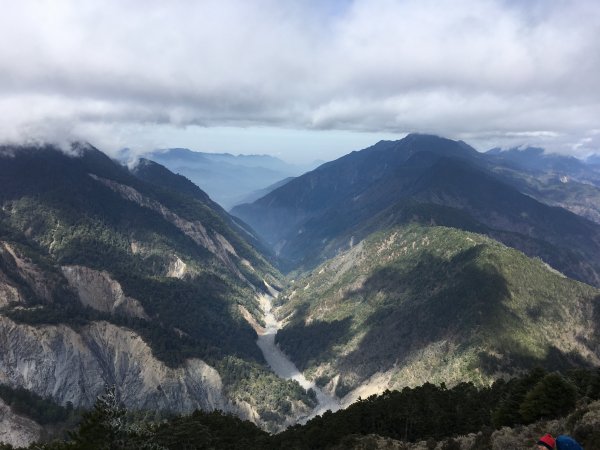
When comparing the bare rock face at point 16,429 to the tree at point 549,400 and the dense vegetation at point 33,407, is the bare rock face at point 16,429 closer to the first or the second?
the dense vegetation at point 33,407

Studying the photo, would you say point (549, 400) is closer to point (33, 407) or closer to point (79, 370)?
point (33, 407)

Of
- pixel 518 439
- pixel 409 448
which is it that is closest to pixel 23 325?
pixel 409 448

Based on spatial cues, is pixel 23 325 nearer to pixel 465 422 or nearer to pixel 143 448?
pixel 143 448

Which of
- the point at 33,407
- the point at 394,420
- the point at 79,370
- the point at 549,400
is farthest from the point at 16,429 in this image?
the point at 549,400

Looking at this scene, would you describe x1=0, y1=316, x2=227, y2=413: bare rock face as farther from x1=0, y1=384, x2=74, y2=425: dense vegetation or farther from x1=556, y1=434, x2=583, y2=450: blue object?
x1=556, y1=434, x2=583, y2=450: blue object

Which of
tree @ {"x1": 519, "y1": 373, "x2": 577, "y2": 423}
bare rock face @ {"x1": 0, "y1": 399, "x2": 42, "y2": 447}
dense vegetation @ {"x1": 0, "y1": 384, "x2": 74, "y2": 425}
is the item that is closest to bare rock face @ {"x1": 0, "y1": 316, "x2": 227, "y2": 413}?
dense vegetation @ {"x1": 0, "y1": 384, "x2": 74, "y2": 425}

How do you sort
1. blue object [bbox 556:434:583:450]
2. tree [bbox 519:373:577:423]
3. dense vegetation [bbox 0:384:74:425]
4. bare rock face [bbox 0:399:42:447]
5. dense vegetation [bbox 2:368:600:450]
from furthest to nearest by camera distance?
dense vegetation [bbox 0:384:74:425] < bare rock face [bbox 0:399:42:447] < dense vegetation [bbox 2:368:600:450] < tree [bbox 519:373:577:423] < blue object [bbox 556:434:583:450]
